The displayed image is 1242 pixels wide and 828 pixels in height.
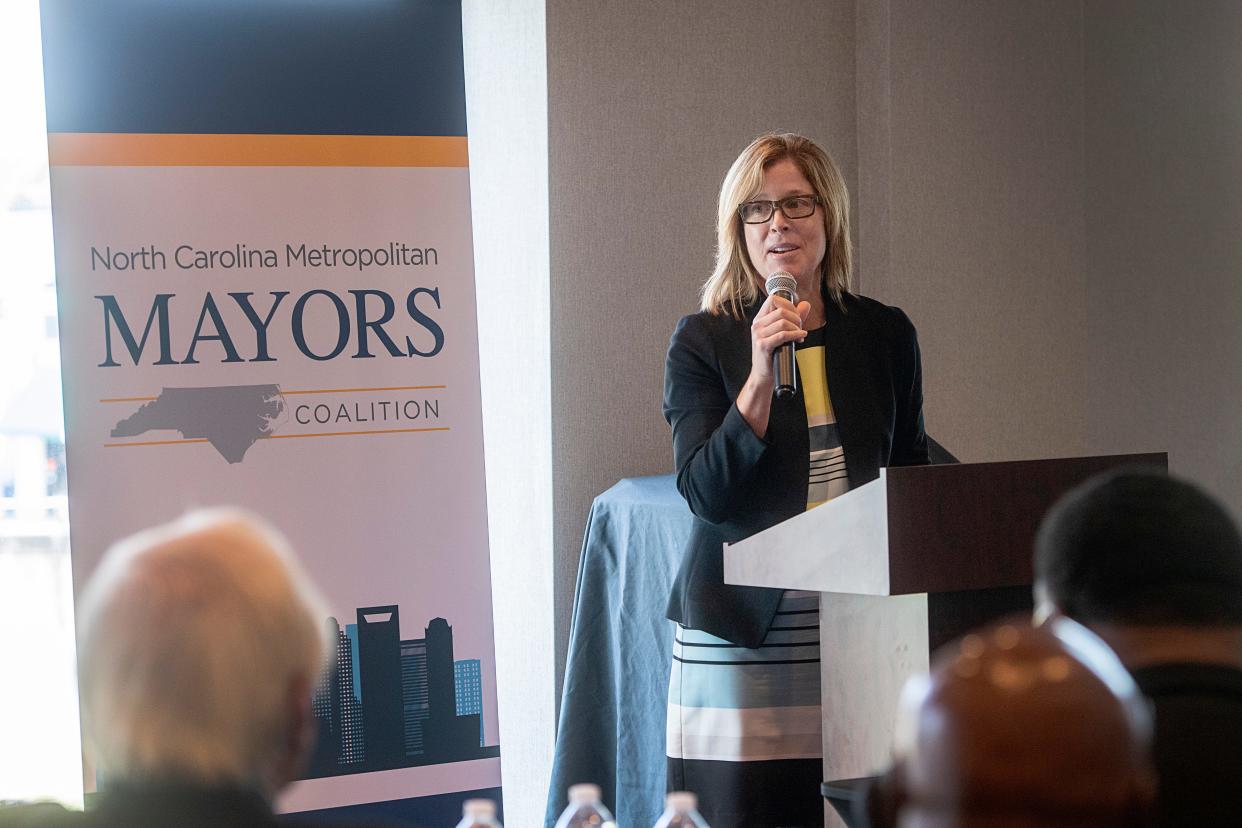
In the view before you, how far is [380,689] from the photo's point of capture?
344 centimetres

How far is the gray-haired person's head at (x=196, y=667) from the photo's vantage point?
3.05 ft

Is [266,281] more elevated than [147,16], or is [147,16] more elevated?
[147,16]

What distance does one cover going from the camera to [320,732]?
3420 millimetres

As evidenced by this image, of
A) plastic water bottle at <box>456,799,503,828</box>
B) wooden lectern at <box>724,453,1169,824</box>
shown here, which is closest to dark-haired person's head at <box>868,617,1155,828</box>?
plastic water bottle at <box>456,799,503,828</box>

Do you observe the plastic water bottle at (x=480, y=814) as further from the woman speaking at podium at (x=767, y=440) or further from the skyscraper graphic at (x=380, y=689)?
the skyscraper graphic at (x=380, y=689)

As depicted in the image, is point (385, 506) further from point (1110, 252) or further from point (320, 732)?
Answer: point (1110, 252)

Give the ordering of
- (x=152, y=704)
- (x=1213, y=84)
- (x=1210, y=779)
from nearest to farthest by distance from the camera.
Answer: (x=1210, y=779) → (x=152, y=704) → (x=1213, y=84)

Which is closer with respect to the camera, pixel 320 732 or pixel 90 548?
pixel 90 548

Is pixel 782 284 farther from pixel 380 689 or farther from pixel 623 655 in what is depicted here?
pixel 380 689

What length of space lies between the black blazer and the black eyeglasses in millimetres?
171

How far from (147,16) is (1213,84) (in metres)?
3.31

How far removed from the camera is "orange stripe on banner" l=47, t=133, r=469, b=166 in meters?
3.20

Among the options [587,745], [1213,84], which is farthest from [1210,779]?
[1213,84]

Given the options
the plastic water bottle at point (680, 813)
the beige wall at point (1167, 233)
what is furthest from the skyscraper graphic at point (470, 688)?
the beige wall at point (1167, 233)
